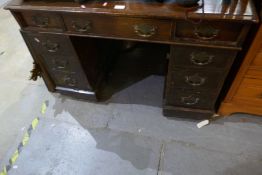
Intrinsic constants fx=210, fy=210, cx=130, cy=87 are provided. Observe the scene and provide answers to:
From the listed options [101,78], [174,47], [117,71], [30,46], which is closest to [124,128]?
[101,78]

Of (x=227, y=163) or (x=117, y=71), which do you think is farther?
(x=117, y=71)

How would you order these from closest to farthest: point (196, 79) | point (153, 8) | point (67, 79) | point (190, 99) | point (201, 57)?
point (153, 8)
point (201, 57)
point (196, 79)
point (190, 99)
point (67, 79)

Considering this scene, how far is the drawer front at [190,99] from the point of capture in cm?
120

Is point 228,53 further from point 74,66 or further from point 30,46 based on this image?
point 30,46

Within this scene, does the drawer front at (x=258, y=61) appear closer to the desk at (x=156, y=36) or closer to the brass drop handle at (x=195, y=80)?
the desk at (x=156, y=36)

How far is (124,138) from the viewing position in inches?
52.3

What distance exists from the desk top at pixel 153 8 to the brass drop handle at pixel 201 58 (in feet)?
0.69

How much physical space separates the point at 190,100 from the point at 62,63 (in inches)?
31.6

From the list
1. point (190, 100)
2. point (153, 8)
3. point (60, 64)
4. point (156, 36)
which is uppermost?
point (153, 8)

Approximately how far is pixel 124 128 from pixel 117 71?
0.54m

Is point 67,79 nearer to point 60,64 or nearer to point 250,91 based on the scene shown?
point 60,64

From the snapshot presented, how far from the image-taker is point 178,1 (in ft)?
2.82

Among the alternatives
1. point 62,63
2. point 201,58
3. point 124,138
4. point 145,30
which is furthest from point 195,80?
point 62,63

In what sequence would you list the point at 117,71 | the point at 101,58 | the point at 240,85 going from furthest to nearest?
the point at 117,71 → the point at 101,58 → the point at 240,85
